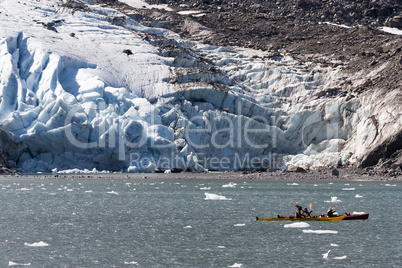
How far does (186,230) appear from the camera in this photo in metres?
24.6

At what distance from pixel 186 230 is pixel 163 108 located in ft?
140

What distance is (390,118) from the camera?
2293 inches

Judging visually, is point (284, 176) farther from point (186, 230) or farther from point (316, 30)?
point (316, 30)

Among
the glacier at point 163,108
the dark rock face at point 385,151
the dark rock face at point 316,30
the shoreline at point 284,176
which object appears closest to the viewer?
the shoreline at point 284,176

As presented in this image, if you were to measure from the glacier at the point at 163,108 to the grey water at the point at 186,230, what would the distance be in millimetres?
15476

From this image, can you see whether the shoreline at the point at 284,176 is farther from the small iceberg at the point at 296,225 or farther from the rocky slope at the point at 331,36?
the small iceberg at the point at 296,225

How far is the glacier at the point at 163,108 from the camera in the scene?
2319 inches

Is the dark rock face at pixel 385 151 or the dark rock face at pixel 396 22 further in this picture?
the dark rock face at pixel 396 22

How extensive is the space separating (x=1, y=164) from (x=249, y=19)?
61.1 metres

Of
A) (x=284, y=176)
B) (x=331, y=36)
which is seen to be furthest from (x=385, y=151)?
(x=331, y=36)

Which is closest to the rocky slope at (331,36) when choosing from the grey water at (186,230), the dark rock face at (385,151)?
the dark rock face at (385,151)

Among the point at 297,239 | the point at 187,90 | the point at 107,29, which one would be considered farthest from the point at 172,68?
the point at 297,239

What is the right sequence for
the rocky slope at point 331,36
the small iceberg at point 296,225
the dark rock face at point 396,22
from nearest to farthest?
the small iceberg at point 296,225, the rocky slope at point 331,36, the dark rock face at point 396,22

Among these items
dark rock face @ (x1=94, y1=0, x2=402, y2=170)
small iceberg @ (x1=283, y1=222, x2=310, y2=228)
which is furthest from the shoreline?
small iceberg @ (x1=283, y1=222, x2=310, y2=228)
